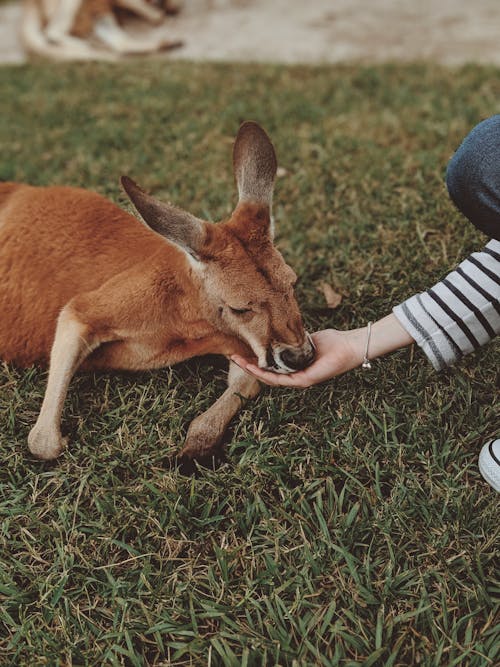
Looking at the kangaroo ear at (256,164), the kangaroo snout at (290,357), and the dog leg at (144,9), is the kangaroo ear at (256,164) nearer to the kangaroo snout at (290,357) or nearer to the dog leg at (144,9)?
the kangaroo snout at (290,357)

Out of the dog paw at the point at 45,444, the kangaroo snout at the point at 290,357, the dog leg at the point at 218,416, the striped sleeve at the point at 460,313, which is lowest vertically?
the dog paw at the point at 45,444

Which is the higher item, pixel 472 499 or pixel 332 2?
pixel 332 2

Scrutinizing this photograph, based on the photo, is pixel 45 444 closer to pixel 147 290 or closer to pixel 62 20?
pixel 147 290

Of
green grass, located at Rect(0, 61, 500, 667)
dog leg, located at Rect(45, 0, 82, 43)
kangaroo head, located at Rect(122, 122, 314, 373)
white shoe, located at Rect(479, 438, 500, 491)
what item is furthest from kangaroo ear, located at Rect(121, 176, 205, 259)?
dog leg, located at Rect(45, 0, 82, 43)

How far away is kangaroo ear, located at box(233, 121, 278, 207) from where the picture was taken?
2507 millimetres

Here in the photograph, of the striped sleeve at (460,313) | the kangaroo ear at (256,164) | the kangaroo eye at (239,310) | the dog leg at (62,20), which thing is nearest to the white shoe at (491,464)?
the striped sleeve at (460,313)

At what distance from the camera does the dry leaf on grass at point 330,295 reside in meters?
3.13

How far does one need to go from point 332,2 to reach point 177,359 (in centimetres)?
609

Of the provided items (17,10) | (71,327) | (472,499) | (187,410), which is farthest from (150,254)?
(17,10)

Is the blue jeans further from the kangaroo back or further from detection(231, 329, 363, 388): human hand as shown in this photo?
the kangaroo back

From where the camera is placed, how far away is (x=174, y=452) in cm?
249

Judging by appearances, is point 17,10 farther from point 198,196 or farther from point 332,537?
point 332,537

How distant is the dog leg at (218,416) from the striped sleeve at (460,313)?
2.23 feet

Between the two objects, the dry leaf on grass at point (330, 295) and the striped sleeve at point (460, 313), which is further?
the dry leaf on grass at point (330, 295)
